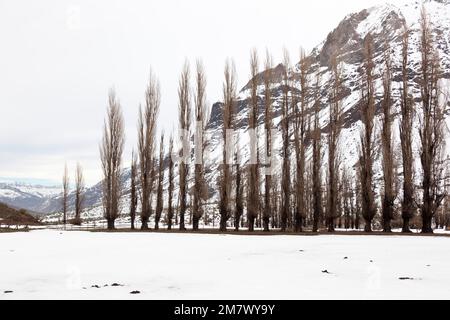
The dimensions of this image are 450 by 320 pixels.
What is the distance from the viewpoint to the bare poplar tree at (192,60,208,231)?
1256 inches

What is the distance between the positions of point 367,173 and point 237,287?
2428cm

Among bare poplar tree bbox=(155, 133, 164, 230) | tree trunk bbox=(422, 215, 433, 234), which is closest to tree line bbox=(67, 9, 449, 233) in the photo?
tree trunk bbox=(422, 215, 433, 234)

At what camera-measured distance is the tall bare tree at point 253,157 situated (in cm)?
3134

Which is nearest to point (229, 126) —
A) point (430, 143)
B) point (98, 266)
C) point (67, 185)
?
point (430, 143)

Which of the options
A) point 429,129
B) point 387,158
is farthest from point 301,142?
point 429,129

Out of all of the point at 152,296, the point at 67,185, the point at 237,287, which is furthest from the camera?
the point at 67,185

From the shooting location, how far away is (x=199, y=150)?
32469 millimetres

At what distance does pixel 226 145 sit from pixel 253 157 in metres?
2.33

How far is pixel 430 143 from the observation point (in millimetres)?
28641

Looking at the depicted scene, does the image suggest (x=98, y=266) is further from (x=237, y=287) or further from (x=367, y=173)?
(x=367, y=173)

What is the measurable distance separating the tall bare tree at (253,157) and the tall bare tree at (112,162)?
1171 cm

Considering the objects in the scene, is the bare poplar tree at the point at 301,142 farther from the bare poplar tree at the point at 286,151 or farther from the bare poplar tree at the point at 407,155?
the bare poplar tree at the point at 407,155

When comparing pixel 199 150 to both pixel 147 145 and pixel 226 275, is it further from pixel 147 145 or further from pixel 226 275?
pixel 226 275
